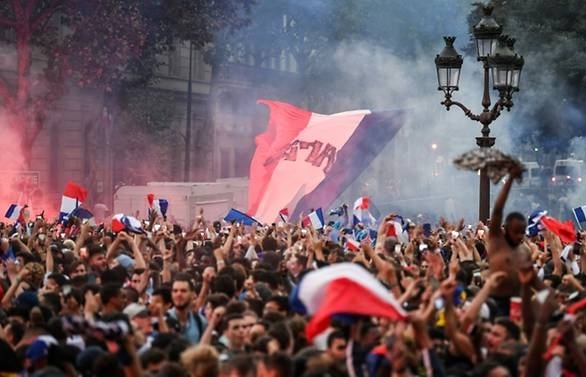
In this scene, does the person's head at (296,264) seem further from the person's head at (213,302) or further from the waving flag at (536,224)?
the waving flag at (536,224)

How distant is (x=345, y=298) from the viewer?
7.41 metres

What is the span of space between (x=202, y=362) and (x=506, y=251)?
3139 millimetres

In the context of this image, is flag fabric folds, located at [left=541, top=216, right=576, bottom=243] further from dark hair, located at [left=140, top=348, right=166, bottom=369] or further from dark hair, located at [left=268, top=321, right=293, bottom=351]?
dark hair, located at [left=140, top=348, right=166, bottom=369]

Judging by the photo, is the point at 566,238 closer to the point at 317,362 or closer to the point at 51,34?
the point at 317,362

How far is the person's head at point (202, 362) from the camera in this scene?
7.45 m

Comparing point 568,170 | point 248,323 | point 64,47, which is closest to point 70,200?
point 248,323

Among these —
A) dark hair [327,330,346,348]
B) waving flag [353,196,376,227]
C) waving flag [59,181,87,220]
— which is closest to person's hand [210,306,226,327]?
dark hair [327,330,346,348]

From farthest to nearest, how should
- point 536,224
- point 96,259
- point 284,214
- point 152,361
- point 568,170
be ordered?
point 568,170, point 284,214, point 536,224, point 96,259, point 152,361

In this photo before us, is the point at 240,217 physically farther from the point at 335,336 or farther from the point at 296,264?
the point at 335,336

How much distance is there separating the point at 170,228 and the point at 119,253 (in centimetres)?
745

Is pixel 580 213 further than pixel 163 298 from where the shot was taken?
Yes

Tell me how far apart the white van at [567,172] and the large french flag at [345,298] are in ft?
152

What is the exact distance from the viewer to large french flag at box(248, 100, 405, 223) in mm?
27203

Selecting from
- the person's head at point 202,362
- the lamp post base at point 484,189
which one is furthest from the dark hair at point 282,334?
the lamp post base at point 484,189
